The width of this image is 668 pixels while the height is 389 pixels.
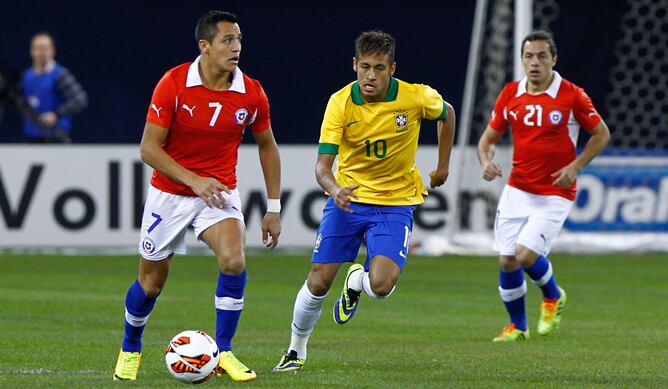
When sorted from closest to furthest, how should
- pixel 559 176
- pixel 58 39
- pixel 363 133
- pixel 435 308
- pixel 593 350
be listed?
pixel 363 133, pixel 593 350, pixel 559 176, pixel 435 308, pixel 58 39

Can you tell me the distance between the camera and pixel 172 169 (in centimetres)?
802

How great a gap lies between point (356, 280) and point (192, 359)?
4.87 feet

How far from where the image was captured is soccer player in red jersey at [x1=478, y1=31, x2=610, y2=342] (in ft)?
36.9

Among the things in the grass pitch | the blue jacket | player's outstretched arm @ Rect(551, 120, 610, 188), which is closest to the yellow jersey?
the grass pitch

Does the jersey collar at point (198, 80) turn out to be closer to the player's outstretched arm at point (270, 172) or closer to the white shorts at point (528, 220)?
the player's outstretched arm at point (270, 172)

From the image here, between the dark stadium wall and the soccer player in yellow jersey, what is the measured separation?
11418mm

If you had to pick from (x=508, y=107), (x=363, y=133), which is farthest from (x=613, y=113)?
(x=363, y=133)

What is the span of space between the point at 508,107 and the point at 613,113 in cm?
971

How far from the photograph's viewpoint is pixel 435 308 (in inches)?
517

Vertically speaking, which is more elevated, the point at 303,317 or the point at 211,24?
the point at 211,24

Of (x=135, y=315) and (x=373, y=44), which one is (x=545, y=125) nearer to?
(x=373, y=44)

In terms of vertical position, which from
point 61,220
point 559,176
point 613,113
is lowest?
point 61,220

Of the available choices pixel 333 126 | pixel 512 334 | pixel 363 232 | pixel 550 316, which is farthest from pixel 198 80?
pixel 550 316

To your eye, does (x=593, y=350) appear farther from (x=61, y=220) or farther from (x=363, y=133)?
(x=61, y=220)
